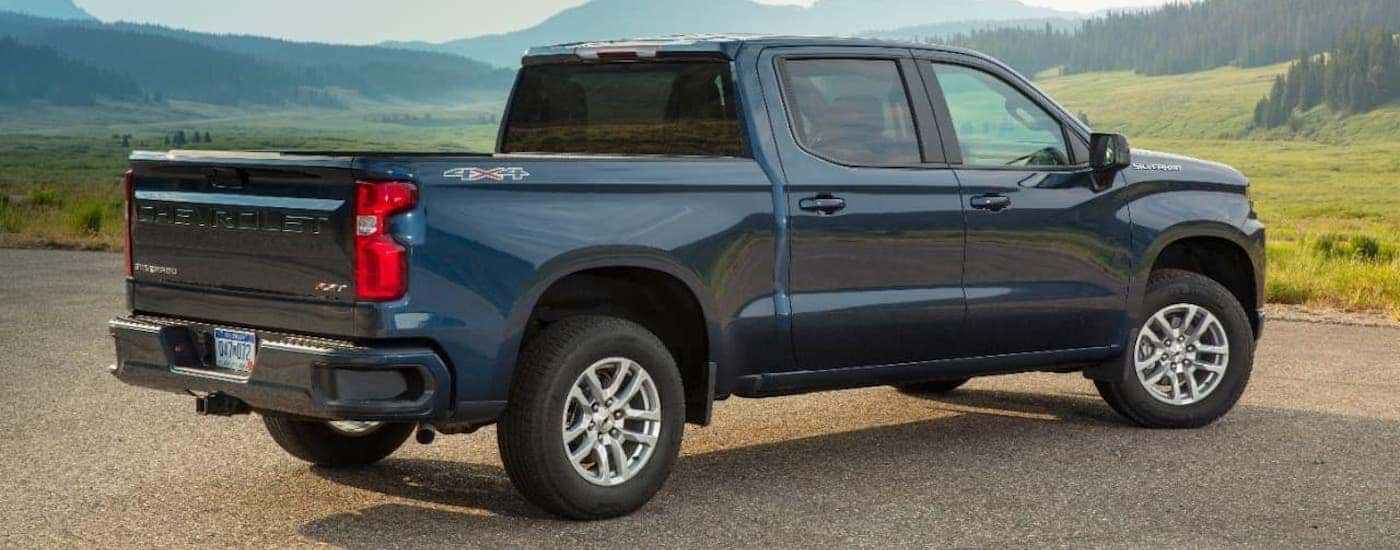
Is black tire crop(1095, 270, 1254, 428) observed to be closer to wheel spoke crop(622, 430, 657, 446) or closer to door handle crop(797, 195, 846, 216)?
door handle crop(797, 195, 846, 216)

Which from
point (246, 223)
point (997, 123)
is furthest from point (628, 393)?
point (997, 123)

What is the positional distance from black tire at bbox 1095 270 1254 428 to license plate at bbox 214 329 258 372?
4043 mm

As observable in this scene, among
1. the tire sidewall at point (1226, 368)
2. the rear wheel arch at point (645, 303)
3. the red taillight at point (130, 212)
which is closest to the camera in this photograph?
the rear wheel arch at point (645, 303)

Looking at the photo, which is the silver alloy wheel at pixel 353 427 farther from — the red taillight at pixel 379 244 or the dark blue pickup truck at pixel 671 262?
the red taillight at pixel 379 244

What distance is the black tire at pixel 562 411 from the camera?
587 centimetres

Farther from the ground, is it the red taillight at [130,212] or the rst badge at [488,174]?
the rst badge at [488,174]

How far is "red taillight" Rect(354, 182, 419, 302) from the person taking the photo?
17.9ft

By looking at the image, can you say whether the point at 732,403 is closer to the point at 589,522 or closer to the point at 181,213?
the point at 589,522

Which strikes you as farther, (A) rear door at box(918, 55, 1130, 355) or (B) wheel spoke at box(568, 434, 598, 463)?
(A) rear door at box(918, 55, 1130, 355)

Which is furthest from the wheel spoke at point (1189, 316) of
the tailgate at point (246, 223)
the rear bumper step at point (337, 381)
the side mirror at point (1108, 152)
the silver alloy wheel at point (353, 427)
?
the tailgate at point (246, 223)

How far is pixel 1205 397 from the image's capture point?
8266 mm

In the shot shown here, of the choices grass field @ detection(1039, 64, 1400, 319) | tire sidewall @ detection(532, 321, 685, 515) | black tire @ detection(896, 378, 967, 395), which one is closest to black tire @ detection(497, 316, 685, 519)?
tire sidewall @ detection(532, 321, 685, 515)

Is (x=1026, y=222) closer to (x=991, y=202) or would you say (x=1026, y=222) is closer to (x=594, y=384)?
(x=991, y=202)

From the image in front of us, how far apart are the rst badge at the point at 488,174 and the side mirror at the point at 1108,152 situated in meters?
3.02
